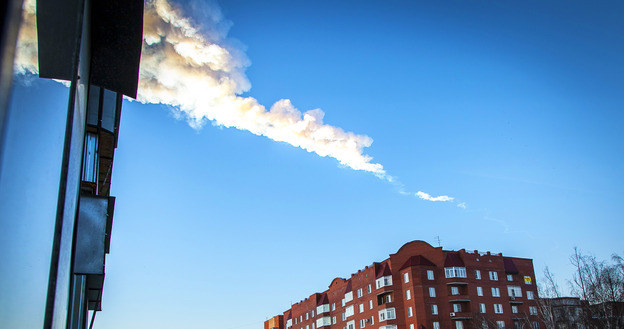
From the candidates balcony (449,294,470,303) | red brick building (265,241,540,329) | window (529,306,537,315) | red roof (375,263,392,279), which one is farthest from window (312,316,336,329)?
window (529,306,537,315)

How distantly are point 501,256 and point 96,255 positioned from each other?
66814 mm

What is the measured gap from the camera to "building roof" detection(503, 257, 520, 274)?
6612cm

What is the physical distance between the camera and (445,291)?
6100cm

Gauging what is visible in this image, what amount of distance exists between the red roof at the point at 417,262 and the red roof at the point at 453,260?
5.90 ft

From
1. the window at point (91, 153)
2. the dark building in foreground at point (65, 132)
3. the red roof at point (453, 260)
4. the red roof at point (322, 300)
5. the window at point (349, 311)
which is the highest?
the red roof at point (453, 260)

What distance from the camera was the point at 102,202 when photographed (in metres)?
5.88

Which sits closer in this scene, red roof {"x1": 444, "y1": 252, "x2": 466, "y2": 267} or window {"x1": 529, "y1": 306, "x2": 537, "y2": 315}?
red roof {"x1": 444, "y1": 252, "x2": 466, "y2": 267}

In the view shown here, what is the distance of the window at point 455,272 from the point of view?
61.7m

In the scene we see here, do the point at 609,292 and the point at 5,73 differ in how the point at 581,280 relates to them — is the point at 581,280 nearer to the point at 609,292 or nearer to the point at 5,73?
the point at 609,292

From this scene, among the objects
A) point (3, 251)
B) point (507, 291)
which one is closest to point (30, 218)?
point (3, 251)

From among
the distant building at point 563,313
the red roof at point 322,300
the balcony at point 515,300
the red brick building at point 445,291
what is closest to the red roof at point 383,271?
the red brick building at point 445,291

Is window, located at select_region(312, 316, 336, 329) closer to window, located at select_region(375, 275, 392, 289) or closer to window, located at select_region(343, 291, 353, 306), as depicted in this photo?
window, located at select_region(343, 291, 353, 306)

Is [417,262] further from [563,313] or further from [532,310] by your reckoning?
[563,313]

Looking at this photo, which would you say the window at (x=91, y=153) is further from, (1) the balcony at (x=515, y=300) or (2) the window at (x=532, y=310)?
(2) the window at (x=532, y=310)
